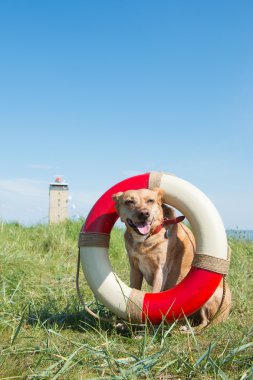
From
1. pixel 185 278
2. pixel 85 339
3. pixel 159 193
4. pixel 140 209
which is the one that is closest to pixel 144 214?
pixel 140 209

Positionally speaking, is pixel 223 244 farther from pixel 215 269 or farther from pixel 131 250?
pixel 131 250

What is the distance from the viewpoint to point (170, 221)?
326cm

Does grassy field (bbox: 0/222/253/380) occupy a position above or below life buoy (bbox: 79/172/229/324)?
below

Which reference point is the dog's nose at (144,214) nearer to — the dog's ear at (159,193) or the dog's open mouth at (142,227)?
the dog's open mouth at (142,227)

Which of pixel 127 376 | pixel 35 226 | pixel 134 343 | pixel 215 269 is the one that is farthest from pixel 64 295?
pixel 35 226

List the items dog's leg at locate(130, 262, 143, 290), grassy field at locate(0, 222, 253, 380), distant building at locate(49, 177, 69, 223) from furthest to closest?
distant building at locate(49, 177, 69, 223) < dog's leg at locate(130, 262, 143, 290) < grassy field at locate(0, 222, 253, 380)

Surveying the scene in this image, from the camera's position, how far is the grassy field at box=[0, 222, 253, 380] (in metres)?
2.08

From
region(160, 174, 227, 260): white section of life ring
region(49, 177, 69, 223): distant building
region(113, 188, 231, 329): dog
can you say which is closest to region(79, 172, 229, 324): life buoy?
region(160, 174, 227, 260): white section of life ring

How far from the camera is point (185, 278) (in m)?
3.13

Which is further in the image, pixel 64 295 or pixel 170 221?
pixel 64 295

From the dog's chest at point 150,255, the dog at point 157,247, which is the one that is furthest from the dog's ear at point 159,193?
the dog's chest at point 150,255

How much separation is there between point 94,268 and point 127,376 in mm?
1269

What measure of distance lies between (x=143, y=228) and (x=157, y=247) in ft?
0.67

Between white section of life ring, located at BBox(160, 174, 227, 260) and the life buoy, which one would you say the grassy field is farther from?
white section of life ring, located at BBox(160, 174, 227, 260)
